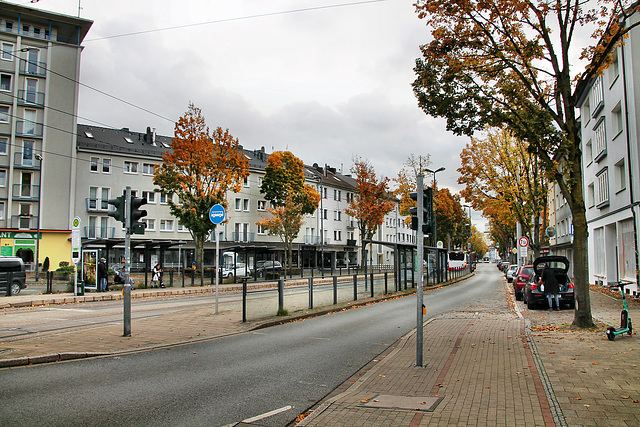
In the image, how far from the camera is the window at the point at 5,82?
45.9 meters

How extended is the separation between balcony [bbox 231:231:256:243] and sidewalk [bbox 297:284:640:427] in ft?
165

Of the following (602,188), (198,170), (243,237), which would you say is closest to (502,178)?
(602,188)

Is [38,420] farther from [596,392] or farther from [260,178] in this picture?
[260,178]

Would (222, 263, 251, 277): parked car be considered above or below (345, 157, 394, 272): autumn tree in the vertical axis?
below

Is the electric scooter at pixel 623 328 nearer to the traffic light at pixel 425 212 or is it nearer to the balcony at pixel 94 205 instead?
the traffic light at pixel 425 212

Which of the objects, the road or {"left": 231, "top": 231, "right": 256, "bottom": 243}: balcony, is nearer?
the road

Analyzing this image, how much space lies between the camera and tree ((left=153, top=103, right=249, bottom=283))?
38.9 metres

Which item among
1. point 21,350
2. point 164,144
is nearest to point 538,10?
point 21,350

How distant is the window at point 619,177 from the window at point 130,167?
146 ft

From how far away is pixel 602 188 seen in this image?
92.4 ft

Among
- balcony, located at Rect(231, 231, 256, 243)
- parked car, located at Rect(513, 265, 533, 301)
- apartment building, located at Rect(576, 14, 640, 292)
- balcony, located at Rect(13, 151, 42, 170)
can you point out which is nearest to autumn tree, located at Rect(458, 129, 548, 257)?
apartment building, located at Rect(576, 14, 640, 292)

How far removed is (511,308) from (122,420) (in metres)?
16.6

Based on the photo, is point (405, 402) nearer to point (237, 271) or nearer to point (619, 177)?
point (619, 177)

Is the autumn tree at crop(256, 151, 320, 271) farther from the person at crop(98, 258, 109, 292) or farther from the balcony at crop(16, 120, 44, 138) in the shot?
the person at crop(98, 258, 109, 292)
